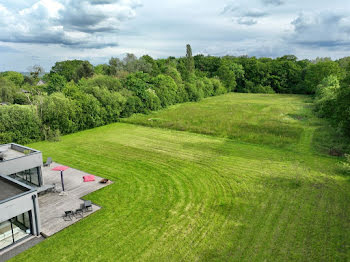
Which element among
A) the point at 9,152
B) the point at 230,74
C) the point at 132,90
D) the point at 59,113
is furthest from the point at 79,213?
the point at 230,74

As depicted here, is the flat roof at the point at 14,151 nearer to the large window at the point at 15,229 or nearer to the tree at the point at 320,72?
the large window at the point at 15,229

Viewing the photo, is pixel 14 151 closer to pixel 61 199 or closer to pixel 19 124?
pixel 61 199

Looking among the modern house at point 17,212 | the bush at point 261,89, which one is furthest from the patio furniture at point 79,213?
the bush at point 261,89

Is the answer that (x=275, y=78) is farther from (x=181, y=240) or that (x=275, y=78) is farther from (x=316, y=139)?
(x=181, y=240)

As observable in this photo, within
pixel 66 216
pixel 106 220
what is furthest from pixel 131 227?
pixel 66 216

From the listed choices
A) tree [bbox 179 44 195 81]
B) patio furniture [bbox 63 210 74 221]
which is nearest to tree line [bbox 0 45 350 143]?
tree [bbox 179 44 195 81]

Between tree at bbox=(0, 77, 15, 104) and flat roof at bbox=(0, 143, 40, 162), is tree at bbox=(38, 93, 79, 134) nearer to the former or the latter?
flat roof at bbox=(0, 143, 40, 162)
